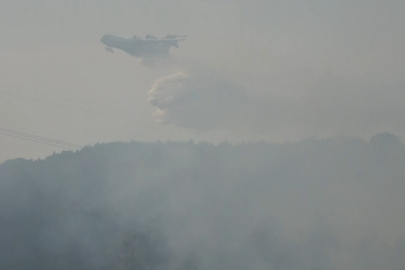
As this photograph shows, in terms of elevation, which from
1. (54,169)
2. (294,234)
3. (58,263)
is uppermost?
(54,169)

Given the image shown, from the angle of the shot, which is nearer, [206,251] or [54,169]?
[206,251]

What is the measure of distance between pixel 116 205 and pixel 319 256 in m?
37.2

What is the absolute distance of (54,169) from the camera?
13612 cm

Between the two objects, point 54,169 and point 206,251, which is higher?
point 54,169

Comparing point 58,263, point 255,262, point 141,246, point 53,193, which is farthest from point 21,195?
point 255,262

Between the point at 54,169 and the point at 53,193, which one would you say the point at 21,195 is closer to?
the point at 53,193

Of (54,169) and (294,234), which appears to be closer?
(294,234)

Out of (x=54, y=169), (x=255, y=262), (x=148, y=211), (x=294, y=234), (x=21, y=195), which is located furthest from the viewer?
(x=54, y=169)

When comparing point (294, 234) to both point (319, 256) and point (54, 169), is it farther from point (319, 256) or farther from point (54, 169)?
point (54, 169)

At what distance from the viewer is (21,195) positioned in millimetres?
120875

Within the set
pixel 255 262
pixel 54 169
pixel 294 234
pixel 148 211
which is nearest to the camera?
pixel 255 262

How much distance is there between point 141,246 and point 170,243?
4609 mm

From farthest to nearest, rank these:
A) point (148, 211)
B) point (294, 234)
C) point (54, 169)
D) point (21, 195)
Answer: point (54, 169) → point (21, 195) → point (148, 211) → point (294, 234)

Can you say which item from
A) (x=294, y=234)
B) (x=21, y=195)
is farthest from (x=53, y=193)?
(x=294, y=234)
